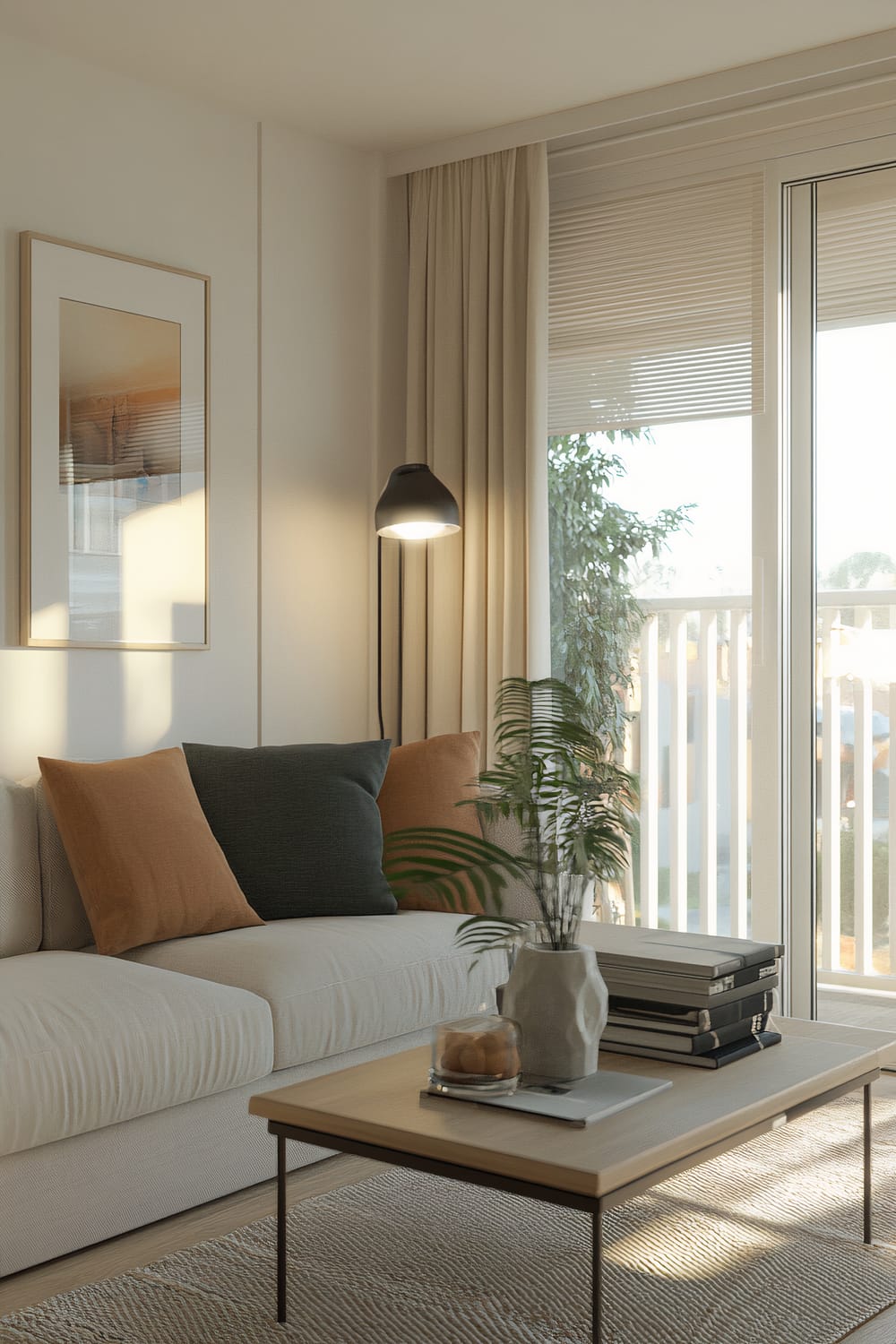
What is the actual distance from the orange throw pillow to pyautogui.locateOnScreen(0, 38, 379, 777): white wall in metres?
0.63

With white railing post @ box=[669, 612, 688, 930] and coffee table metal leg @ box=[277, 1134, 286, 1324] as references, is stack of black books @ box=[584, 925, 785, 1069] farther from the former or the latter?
white railing post @ box=[669, 612, 688, 930]

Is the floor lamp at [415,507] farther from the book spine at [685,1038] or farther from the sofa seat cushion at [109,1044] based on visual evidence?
the book spine at [685,1038]

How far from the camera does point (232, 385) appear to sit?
4.21 meters

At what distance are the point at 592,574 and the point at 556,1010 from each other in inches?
99.8

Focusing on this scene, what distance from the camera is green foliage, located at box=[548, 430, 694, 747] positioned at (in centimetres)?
445

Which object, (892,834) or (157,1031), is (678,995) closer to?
(157,1031)

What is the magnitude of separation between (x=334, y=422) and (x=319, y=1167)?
2.49 metres

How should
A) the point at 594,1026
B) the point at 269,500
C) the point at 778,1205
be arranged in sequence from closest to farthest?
the point at 594,1026
the point at 778,1205
the point at 269,500

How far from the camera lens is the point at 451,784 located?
3.81 metres

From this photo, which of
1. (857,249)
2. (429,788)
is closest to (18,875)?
(429,788)

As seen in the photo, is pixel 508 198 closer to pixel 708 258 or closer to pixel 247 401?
pixel 708 258

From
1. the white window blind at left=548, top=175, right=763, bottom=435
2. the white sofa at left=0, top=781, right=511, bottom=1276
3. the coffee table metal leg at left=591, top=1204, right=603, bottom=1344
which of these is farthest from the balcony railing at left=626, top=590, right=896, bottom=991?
the coffee table metal leg at left=591, top=1204, right=603, bottom=1344

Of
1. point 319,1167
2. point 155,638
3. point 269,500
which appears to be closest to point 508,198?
point 269,500

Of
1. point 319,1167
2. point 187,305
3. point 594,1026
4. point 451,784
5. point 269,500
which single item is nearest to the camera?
point 594,1026
